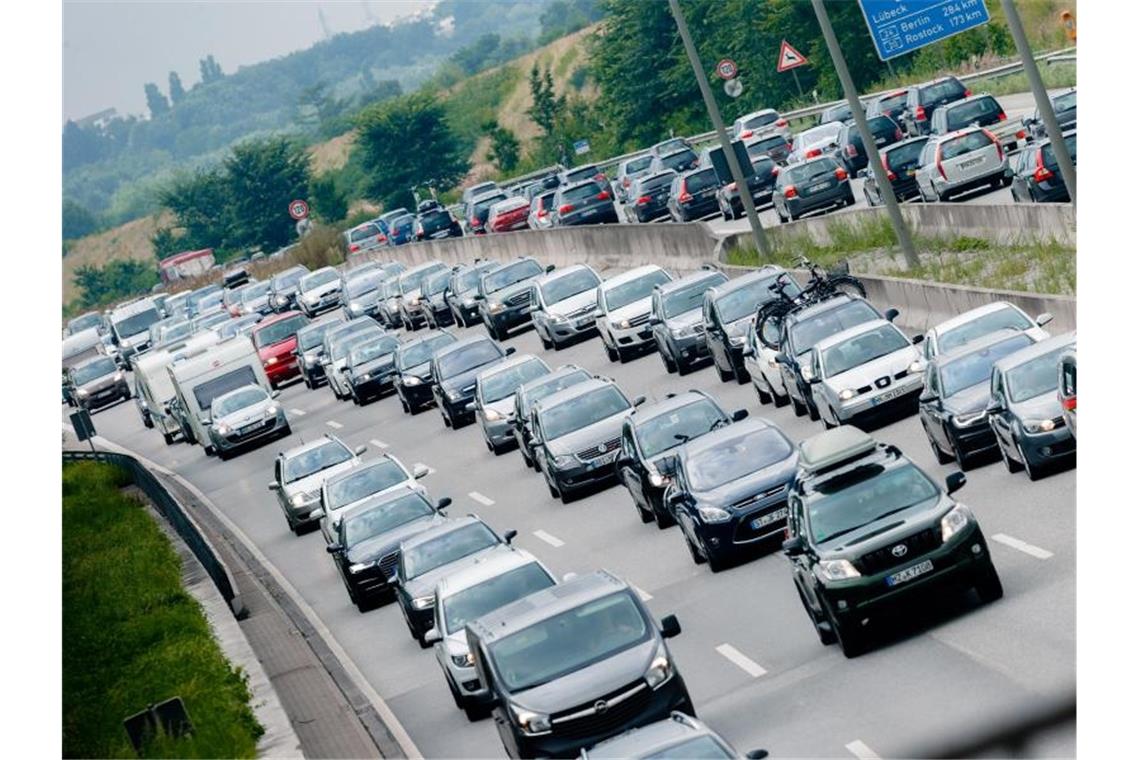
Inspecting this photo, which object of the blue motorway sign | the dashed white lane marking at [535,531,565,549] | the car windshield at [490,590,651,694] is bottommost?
the dashed white lane marking at [535,531,565,549]

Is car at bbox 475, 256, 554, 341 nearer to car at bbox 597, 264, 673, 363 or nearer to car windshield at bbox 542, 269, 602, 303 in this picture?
car windshield at bbox 542, 269, 602, 303

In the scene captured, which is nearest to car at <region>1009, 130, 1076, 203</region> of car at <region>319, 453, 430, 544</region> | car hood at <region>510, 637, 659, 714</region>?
car at <region>319, 453, 430, 544</region>

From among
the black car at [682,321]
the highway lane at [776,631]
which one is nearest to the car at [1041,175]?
the black car at [682,321]

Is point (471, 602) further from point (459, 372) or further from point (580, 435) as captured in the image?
point (459, 372)

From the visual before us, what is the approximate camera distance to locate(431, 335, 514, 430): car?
145ft

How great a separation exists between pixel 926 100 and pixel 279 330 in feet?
63.3

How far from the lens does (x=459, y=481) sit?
3847cm

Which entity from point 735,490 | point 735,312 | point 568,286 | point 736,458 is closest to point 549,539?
point 736,458

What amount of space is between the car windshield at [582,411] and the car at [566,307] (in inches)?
542

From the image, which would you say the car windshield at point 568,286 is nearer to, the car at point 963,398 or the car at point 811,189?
the car at point 811,189

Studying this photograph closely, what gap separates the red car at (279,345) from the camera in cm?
6250

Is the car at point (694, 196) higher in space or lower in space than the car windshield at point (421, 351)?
lower

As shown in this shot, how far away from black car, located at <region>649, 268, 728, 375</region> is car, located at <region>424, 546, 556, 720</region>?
16.2 m
